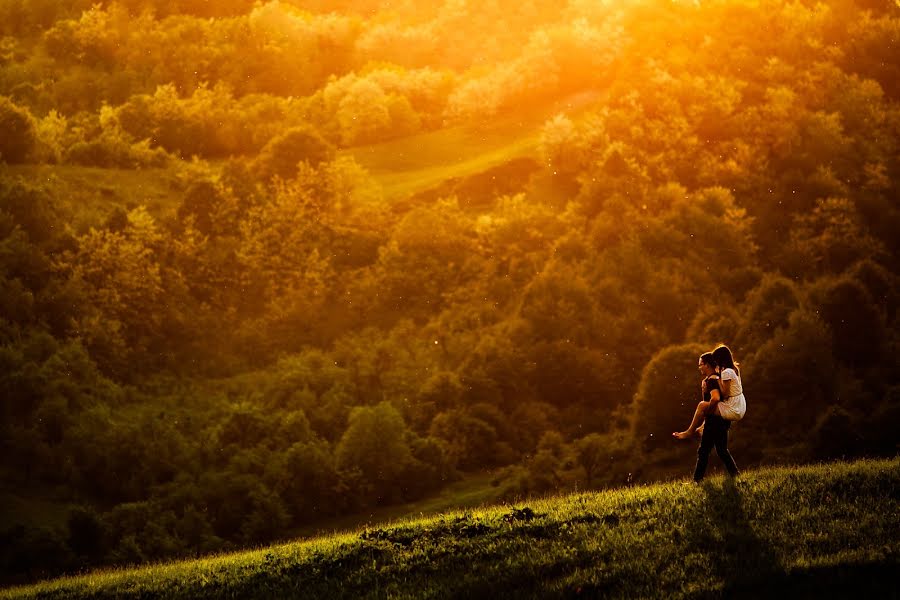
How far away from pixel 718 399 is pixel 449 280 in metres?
44.8

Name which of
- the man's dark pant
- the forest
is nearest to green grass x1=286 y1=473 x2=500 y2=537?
the forest

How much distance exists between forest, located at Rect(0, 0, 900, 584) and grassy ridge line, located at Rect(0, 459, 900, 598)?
53.8 feet

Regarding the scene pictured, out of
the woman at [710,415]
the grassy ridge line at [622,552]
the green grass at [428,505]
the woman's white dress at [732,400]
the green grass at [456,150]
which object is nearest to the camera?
the grassy ridge line at [622,552]

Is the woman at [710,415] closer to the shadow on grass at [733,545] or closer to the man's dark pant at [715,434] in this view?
the man's dark pant at [715,434]

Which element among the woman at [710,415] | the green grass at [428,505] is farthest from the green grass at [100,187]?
the woman at [710,415]

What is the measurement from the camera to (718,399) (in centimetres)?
1772

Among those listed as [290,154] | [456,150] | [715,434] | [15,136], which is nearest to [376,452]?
[290,154]

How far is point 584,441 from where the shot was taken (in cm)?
4456

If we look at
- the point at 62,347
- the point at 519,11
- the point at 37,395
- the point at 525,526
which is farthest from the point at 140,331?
the point at 519,11

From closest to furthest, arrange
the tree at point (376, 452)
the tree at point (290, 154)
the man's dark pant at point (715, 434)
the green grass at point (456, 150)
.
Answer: the man's dark pant at point (715, 434)
the tree at point (376, 452)
the tree at point (290, 154)
the green grass at point (456, 150)

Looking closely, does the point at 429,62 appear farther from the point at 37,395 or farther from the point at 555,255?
the point at 37,395

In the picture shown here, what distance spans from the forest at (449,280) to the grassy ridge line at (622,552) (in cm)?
1640

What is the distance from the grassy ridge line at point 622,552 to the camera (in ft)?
46.9

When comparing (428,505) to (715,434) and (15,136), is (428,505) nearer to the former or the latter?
(715,434)
